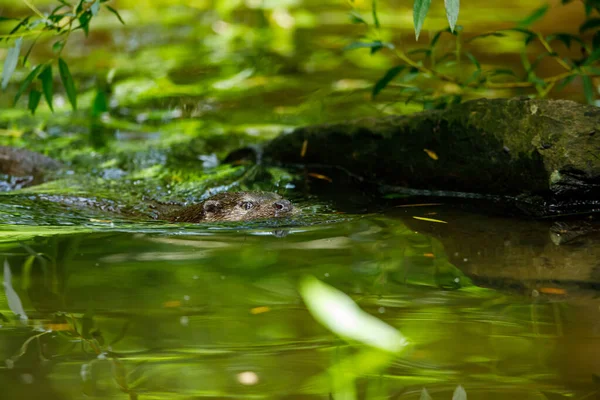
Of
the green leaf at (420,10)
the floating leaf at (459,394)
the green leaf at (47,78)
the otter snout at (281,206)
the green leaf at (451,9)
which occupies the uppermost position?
the green leaf at (47,78)

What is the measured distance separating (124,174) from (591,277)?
3308 mm

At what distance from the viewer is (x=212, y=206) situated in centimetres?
394

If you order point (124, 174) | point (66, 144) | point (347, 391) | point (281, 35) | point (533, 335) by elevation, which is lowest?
point (347, 391)

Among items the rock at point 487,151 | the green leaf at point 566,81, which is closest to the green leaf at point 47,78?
the rock at point 487,151

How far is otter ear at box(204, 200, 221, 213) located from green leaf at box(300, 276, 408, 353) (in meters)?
1.13

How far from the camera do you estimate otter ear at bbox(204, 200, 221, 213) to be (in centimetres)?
392

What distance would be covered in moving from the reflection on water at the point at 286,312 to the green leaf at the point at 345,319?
0.04 metres

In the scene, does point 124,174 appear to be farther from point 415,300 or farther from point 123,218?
point 415,300

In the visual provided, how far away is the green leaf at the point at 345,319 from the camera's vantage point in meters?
2.42

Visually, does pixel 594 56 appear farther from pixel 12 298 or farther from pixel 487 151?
pixel 12 298

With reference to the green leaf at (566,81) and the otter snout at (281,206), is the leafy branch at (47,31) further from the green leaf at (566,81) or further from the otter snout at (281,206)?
the green leaf at (566,81)

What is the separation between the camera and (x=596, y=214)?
3871mm

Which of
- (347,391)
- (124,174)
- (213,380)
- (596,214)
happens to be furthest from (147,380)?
(124,174)

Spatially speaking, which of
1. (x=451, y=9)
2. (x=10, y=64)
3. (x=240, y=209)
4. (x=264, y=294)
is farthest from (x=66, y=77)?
(x=451, y=9)
